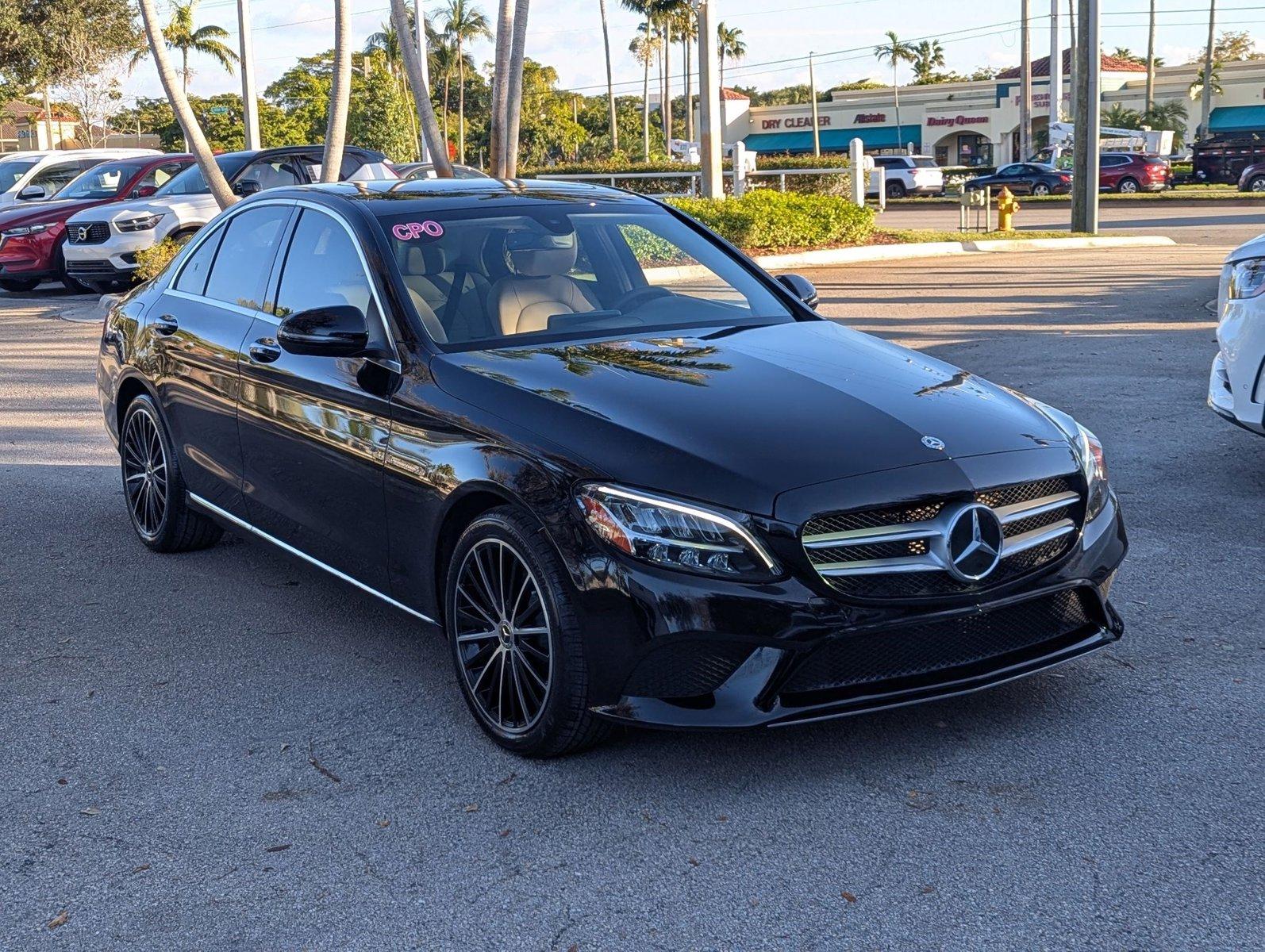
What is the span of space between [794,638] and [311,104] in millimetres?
89432

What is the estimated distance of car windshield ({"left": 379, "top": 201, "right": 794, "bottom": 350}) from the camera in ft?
16.0

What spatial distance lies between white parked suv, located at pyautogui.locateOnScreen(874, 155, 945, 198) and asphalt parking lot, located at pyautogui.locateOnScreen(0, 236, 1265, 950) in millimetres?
43411

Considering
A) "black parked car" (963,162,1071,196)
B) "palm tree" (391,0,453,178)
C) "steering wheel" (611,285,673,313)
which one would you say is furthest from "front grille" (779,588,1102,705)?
"black parked car" (963,162,1071,196)

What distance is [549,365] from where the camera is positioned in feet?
14.7

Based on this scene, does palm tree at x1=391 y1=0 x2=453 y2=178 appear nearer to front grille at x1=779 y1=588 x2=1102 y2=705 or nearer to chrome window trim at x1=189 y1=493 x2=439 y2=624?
chrome window trim at x1=189 y1=493 x2=439 y2=624

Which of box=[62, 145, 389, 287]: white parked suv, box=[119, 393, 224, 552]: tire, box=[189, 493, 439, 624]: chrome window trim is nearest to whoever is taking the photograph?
box=[189, 493, 439, 624]: chrome window trim

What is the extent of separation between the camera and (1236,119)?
6625 cm

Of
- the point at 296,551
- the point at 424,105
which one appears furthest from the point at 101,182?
the point at 296,551

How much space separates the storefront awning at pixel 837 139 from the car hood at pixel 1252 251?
69532 millimetres

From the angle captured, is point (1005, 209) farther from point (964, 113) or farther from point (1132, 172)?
point (964, 113)

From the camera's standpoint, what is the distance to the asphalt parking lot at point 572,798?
322 centimetres

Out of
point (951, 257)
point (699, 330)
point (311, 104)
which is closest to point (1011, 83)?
point (311, 104)

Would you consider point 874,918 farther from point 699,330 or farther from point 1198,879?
point 699,330

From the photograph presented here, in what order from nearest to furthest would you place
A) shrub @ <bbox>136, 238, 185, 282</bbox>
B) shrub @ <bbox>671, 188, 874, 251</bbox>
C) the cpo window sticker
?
the cpo window sticker
shrub @ <bbox>136, 238, 185, 282</bbox>
shrub @ <bbox>671, 188, 874, 251</bbox>
